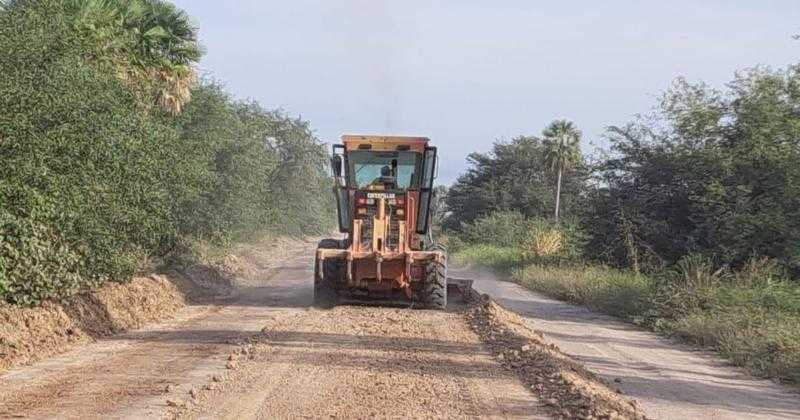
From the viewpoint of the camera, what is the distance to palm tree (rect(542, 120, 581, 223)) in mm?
61969

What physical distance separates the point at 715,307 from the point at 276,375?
10.8 m

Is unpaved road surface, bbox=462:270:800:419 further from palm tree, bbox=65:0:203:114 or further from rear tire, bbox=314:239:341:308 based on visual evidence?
palm tree, bbox=65:0:203:114

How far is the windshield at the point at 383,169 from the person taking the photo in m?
18.4

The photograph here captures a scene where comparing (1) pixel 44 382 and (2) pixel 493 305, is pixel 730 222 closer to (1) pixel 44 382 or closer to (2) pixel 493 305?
(2) pixel 493 305

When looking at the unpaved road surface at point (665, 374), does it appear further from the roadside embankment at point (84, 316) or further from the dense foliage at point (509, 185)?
the dense foliage at point (509, 185)

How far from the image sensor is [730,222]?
20.3 metres

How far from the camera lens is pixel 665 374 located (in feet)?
38.2

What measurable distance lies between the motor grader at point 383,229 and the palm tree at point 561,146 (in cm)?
4402

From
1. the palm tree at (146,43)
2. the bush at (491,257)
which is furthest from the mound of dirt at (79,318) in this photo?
the bush at (491,257)

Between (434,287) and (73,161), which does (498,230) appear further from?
(73,161)

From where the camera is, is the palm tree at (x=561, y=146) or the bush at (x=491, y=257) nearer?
the bush at (x=491, y=257)

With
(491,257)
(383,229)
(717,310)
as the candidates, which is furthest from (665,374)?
(491,257)

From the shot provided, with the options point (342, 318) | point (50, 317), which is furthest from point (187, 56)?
point (50, 317)

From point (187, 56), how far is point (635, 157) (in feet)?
42.4
